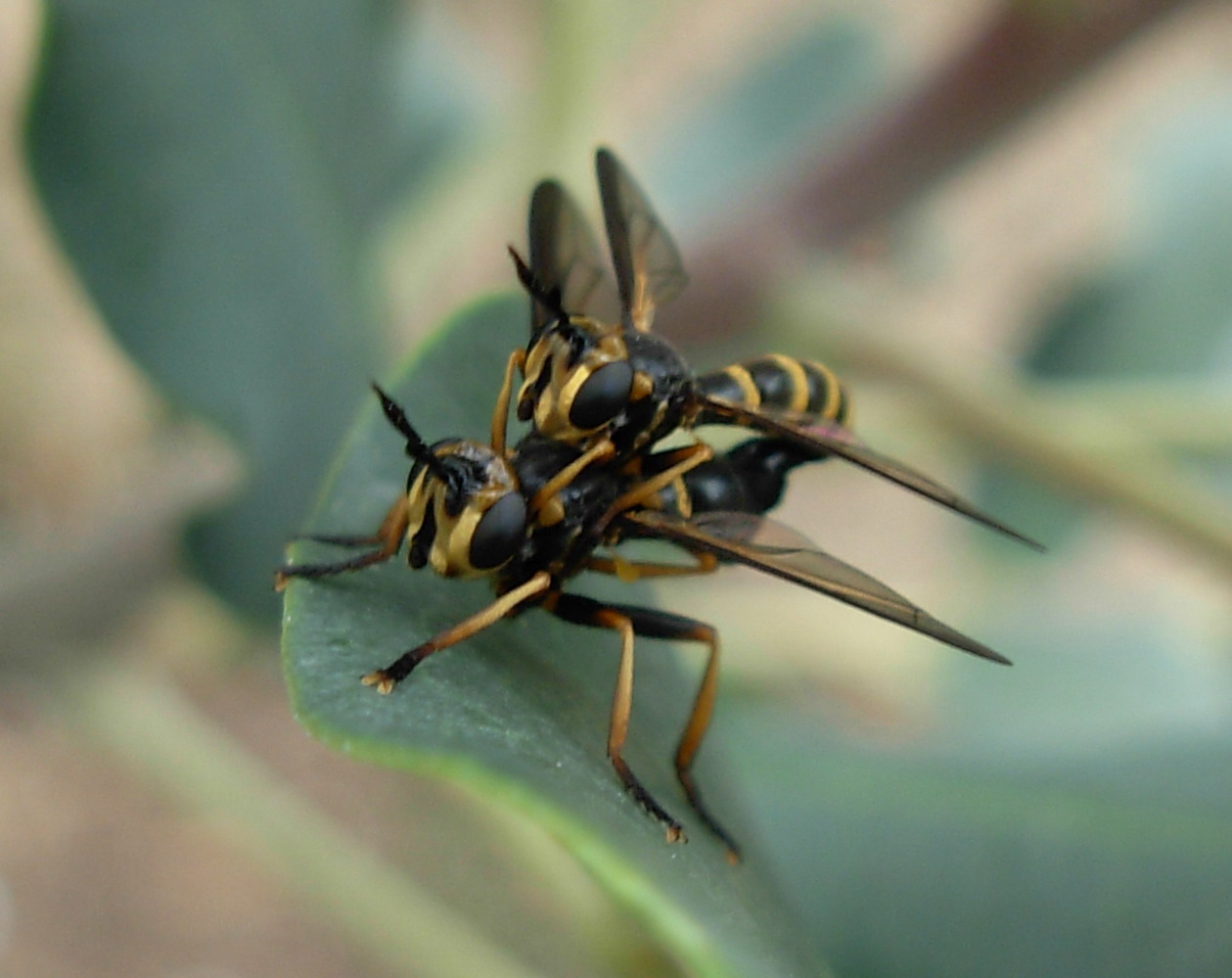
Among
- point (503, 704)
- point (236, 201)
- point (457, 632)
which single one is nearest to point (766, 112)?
point (236, 201)

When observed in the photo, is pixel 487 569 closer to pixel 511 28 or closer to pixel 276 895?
pixel 276 895

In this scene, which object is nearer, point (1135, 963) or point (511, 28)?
point (1135, 963)

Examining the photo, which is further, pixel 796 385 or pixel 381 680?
pixel 796 385

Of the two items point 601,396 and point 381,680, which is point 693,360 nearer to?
point 601,396

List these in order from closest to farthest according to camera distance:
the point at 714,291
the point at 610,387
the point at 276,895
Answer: the point at 610,387 → the point at 714,291 → the point at 276,895

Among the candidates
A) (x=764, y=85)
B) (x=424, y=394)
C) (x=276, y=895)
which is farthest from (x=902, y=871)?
(x=276, y=895)

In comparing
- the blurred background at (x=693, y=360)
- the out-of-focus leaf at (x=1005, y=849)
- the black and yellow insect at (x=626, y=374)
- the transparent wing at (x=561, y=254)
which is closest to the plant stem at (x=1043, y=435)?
the blurred background at (x=693, y=360)

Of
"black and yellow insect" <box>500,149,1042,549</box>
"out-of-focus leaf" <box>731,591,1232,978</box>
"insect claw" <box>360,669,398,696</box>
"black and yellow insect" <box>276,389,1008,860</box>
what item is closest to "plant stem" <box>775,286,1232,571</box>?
"out-of-focus leaf" <box>731,591,1232,978</box>
